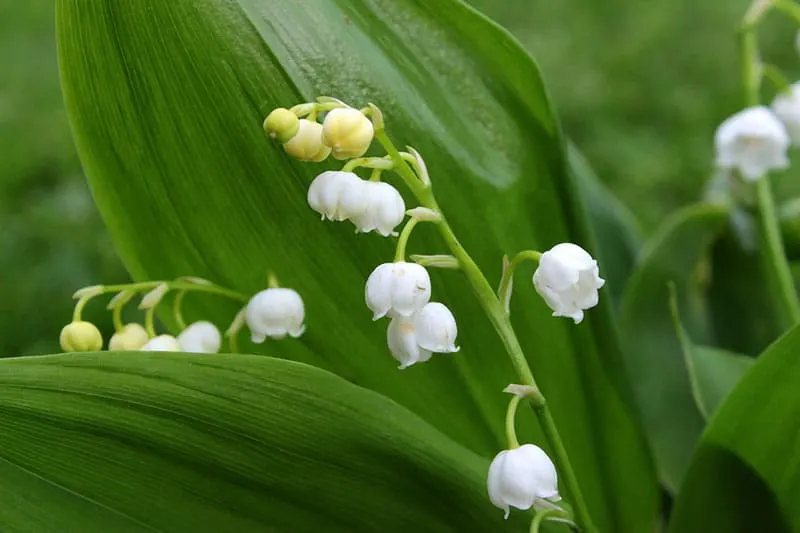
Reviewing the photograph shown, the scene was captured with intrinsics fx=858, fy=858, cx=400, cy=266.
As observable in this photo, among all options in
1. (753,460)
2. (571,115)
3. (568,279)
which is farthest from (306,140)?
(571,115)

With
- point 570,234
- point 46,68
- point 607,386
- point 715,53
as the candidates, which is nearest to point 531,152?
point 570,234

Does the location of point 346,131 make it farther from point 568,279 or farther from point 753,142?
point 753,142

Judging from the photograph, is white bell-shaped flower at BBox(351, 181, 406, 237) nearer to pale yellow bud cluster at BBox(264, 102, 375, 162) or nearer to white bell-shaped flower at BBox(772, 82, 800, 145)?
pale yellow bud cluster at BBox(264, 102, 375, 162)

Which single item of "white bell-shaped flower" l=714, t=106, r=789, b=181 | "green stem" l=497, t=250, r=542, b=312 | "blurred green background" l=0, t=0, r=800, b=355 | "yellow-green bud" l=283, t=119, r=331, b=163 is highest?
"yellow-green bud" l=283, t=119, r=331, b=163

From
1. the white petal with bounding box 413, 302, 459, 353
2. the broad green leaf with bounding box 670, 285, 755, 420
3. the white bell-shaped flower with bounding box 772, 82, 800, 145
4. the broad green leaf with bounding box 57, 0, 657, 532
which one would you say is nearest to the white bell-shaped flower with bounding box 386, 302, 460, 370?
the white petal with bounding box 413, 302, 459, 353

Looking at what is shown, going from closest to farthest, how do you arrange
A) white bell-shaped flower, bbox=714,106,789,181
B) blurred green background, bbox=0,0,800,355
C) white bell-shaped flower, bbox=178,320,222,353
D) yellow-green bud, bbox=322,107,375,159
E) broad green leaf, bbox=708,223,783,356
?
yellow-green bud, bbox=322,107,375,159 < white bell-shaped flower, bbox=178,320,222,353 < white bell-shaped flower, bbox=714,106,789,181 < broad green leaf, bbox=708,223,783,356 < blurred green background, bbox=0,0,800,355

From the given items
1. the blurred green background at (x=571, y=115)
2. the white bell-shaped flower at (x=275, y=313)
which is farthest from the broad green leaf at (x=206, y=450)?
the blurred green background at (x=571, y=115)

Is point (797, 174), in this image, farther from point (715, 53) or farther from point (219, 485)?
point (219, 485)
